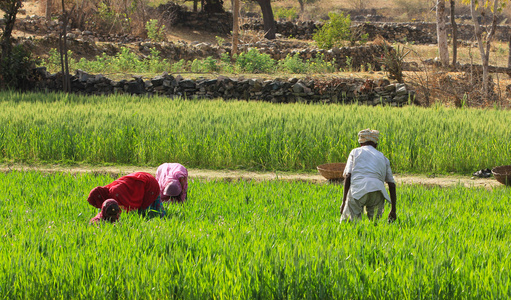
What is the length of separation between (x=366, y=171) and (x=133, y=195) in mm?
2055

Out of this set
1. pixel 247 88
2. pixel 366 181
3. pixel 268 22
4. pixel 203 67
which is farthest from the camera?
pixel 268 22

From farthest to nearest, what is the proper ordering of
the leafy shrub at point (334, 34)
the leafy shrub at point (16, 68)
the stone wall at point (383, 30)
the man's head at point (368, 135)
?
the stone wall at point (383, 30) < the leafy shrub at point (334, 34) < the leafy shrub at point (16, 68) < the man's head at point (368, 135)

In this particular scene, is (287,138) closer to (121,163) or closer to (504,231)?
(121,163)

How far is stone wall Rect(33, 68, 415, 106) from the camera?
44.9ft

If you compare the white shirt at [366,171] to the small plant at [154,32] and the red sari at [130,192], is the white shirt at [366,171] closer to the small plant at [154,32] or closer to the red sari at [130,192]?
the red sari at [130,192]

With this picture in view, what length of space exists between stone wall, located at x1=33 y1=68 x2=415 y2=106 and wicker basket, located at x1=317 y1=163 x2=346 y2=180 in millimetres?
6703

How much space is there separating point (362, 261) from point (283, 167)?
4736 mm

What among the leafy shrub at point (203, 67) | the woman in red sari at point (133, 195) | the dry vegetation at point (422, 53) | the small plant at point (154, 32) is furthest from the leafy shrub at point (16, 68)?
the woman in red sari at point (133, 195)

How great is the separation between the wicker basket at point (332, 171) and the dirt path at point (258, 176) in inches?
7.9

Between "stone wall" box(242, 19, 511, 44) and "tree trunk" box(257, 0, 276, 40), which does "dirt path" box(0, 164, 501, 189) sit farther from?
"stone wall" box(242, 19, 511, 44)

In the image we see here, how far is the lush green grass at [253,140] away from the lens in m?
7.72

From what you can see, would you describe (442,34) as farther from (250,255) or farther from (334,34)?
(250,255)

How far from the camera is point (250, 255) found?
317 centimetres

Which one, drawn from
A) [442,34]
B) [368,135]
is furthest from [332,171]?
[442,34]
